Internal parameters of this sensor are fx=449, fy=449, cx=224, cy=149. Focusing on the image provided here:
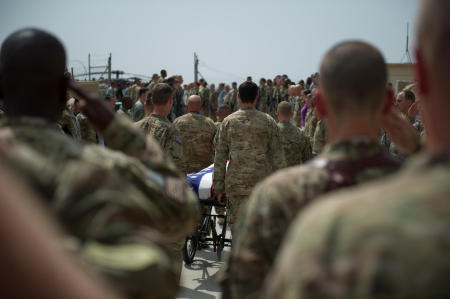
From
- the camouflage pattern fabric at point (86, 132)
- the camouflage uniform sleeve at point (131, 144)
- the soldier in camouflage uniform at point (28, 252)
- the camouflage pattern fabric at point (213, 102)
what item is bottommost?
the camouflage pattern fabric at point (213, 102)

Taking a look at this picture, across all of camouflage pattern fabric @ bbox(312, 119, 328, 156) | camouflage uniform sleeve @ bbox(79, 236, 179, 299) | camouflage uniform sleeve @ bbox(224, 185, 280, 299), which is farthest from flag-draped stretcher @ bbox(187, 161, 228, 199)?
camouflage uniform sleeve @ bbox(79, 236, 179, 299)

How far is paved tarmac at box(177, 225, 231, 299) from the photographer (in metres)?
5.18

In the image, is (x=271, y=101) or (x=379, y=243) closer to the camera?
(x=379, y=243)

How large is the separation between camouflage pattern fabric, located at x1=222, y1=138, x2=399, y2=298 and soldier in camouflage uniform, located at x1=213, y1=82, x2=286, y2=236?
3.80 m

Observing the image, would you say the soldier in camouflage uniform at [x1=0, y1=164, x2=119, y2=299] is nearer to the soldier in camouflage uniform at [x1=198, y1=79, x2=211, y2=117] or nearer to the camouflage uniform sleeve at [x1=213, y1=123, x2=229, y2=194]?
the camouflage uniform sleeve at [x1=213, y1=123, x2=229, y2=194]

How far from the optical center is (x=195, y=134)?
6660mm

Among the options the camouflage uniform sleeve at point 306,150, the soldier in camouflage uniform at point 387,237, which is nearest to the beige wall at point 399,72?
the camouflage uniform sleeve at point 306,150

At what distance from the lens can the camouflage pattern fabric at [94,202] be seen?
1236mm

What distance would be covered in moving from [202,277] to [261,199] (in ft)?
14.1

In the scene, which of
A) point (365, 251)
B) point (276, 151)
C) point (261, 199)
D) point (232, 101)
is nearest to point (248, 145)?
point (276, 151)

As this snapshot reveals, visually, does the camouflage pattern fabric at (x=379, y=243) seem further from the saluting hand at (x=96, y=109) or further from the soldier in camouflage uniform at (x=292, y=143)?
the soldier in camouflage uniform at (x=292, y=143)

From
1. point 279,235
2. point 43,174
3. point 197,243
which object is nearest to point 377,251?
point 279,235

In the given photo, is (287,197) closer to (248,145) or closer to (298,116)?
(248,145)

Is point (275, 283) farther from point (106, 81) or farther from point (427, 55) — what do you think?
point (106, 81)
